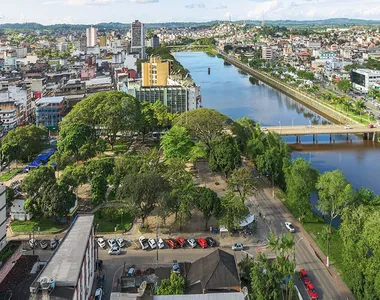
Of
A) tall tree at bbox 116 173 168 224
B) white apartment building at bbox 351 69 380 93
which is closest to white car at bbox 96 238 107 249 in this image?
tall tree at bbox 116 173 168 224

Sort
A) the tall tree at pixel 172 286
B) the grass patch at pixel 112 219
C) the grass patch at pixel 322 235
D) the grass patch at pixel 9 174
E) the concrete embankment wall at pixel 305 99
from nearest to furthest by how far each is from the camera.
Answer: the tall tree at pixel 172 286 → the grass patch at pixel 322 235 → the grass patch at pixel 112 219 → the grass patch at pixel 9 174 → the concrete embankment wall at pixel 305 99

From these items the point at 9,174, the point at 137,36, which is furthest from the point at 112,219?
A: the point at 137,36

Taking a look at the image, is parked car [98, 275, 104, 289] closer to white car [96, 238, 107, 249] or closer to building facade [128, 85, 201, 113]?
white car [96, 238, 107, 249]

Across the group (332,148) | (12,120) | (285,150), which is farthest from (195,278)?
(12,120)

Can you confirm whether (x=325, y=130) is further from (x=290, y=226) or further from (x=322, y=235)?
(x=322, y=235)

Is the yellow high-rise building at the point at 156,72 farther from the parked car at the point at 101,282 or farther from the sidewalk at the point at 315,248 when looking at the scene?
the parked car at the point at 101,282

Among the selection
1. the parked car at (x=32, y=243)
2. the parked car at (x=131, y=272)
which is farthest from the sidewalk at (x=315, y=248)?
the parked car at (x=32, y=243)
